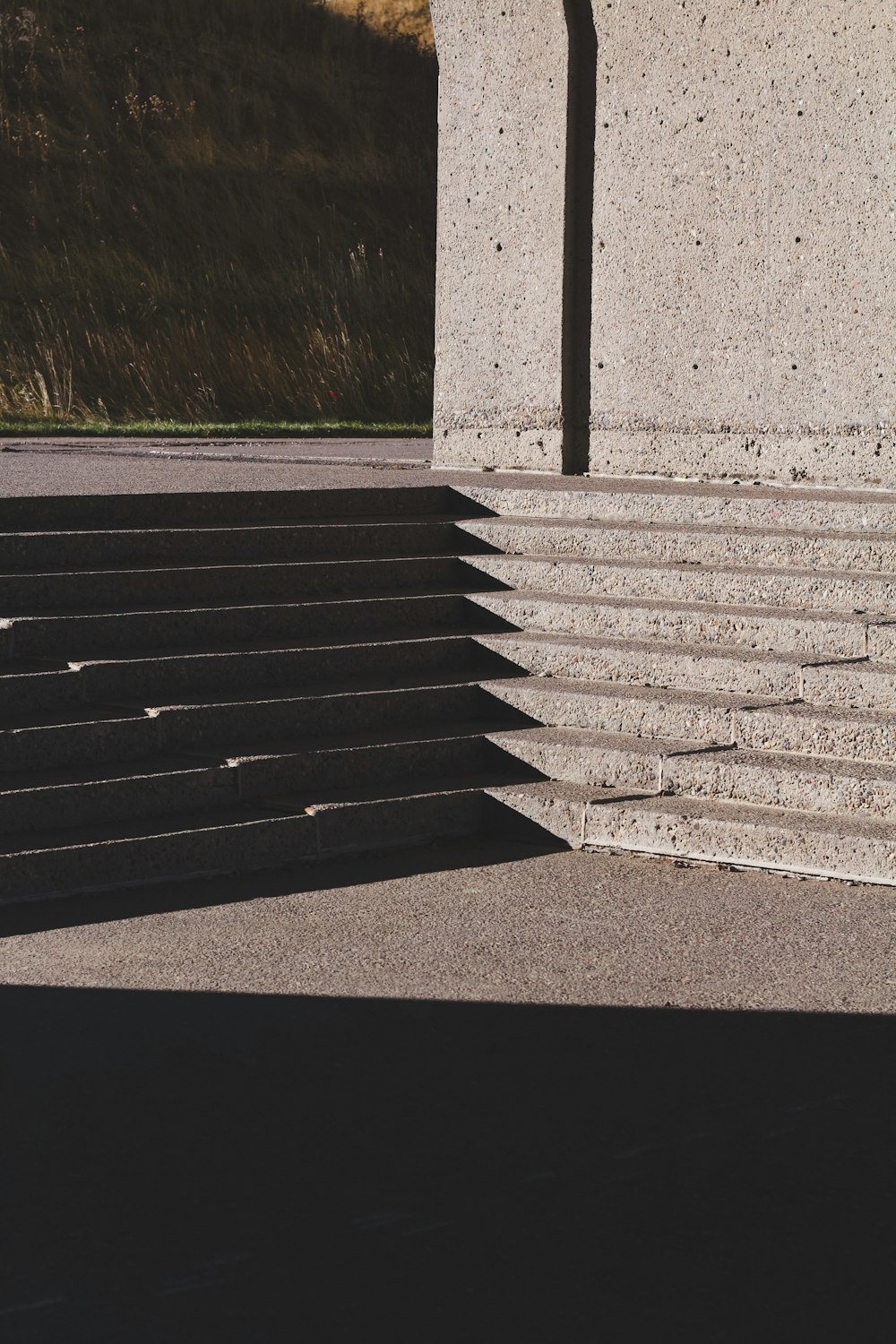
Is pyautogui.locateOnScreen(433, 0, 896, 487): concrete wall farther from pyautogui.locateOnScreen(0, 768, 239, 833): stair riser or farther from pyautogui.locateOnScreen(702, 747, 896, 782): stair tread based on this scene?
pyautogui.locateOnScreen(0, 768, 239, 833): stair riser

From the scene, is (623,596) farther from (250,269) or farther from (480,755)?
(250,269)

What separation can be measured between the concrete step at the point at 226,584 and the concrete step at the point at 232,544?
0.39 feet

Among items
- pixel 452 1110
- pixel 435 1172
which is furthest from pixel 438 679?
pixel 435 1172

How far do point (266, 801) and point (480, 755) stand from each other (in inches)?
38.7

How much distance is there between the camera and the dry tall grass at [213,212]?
20.7 meters

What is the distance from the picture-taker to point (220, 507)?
27.1ft

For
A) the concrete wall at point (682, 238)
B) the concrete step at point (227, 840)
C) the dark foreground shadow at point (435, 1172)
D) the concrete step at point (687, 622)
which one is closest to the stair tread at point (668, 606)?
the concrete step at point (687, 622)

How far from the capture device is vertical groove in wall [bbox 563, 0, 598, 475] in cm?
968

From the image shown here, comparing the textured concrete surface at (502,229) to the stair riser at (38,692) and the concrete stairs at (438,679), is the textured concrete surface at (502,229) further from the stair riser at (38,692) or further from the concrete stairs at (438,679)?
the stair riser at (38,692)

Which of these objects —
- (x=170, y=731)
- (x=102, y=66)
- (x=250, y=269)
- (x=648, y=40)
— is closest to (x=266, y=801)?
(x=170, y=731)

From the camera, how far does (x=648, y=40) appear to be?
9398mm

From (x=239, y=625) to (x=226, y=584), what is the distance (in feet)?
0.99

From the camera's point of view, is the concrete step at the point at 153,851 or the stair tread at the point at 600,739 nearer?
the concrete step at the point at 153,851

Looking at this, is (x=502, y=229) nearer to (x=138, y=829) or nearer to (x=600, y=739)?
(x=600, y=739)
